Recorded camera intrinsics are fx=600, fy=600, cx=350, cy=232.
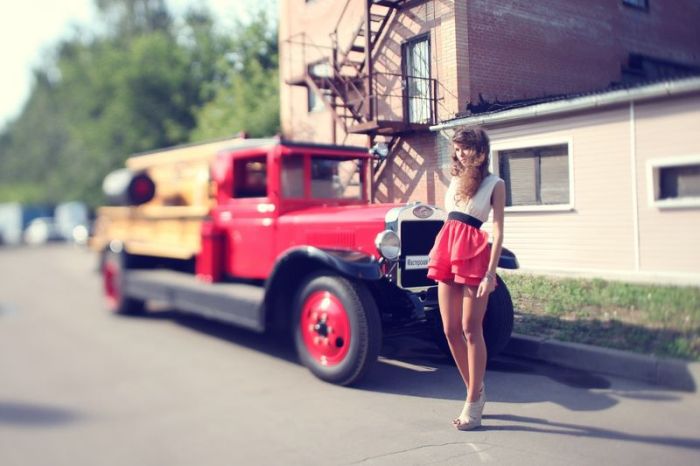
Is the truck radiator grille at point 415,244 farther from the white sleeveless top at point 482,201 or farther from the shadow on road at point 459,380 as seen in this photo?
the white sleeveless top at point 482,201

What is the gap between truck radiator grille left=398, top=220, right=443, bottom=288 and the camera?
488 cm

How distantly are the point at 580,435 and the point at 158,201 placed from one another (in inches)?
243

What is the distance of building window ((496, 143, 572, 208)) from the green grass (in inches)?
23.5

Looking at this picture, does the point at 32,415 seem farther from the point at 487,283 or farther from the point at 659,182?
the point at 659,182

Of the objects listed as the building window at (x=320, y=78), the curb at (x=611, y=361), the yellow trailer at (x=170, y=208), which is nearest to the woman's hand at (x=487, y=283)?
the curb at (x=611, y=361)

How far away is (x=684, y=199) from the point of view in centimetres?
314

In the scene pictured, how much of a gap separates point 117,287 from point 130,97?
43.8 ft

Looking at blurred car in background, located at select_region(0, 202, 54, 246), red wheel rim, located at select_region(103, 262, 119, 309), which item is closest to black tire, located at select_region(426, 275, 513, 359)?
red wheel rim, located at select_region(103, 262, 119, 309)

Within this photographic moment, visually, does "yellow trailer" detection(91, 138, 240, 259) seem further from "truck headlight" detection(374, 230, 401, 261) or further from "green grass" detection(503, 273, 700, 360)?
"green grass" detection(503, 273, 700, 360)

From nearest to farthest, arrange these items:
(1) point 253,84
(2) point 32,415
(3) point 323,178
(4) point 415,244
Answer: (2) point 32,415
(4) point 415,244
(3) point 323,178
(1) point 253,84

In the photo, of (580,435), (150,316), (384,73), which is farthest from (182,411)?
(150,316)

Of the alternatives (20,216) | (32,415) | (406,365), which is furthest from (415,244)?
(20,216)

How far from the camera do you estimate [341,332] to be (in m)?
4.85

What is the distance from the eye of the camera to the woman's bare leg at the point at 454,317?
3791 mm
